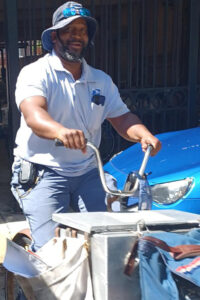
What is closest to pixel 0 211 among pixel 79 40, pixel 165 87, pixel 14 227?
pixel 14 227

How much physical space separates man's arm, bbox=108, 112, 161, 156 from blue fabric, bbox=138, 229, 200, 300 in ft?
2.67

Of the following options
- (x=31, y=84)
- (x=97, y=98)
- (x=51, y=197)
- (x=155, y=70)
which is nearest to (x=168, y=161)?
(x=97, y=98)

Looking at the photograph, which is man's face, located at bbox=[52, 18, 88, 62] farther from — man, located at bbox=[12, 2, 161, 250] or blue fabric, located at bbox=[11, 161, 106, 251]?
blue fabric, located at bbox=[11, 161, 106, 251]

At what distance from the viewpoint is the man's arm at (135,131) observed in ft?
9.56

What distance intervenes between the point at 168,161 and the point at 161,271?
241 cm

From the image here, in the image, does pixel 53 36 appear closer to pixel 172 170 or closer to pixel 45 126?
pixel 45 126

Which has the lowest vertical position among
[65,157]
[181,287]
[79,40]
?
[181,287]

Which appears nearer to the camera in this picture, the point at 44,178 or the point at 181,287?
the point at 181,287

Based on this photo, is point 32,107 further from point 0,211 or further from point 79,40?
point 0,211

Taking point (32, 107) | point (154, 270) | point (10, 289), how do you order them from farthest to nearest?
point (10, 289), point (32, 107), point (154, 270)

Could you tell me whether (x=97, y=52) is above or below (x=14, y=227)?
above

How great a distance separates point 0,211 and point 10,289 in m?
3.16

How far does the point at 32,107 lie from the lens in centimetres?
273

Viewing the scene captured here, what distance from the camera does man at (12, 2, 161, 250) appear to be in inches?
116
